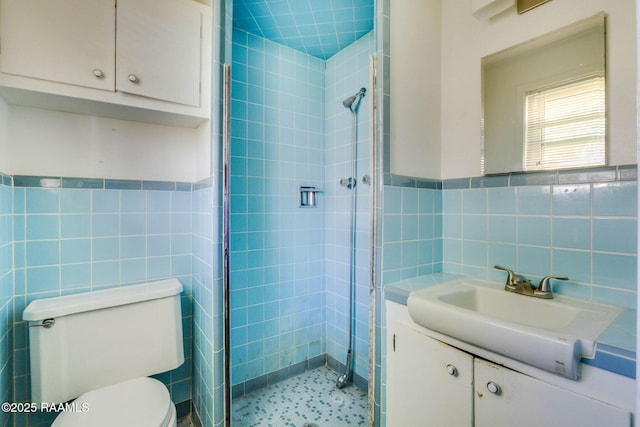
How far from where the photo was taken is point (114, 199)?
1436 millimetres

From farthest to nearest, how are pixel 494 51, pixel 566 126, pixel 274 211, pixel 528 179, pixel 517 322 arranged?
pixel 274 211 < pixel 494 51 < pixel 528 179 < pixel 566 126 < pixel 517 322

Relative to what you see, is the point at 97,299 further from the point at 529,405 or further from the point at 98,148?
the point at 529,405

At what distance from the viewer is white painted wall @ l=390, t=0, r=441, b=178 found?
4.25ft

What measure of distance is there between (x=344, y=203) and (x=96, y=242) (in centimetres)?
140

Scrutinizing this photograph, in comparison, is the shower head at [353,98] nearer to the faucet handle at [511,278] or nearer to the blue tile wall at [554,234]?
the blue tile wall at [554,234]

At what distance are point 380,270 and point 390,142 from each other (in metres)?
0.57

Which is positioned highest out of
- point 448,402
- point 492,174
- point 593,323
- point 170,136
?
point 170,136

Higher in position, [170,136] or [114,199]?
[170,136]

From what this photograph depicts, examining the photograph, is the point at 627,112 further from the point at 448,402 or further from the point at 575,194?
the point at 448,402

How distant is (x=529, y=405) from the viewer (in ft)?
2.59

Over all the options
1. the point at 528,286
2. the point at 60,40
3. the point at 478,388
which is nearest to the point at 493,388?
the point at 478,388

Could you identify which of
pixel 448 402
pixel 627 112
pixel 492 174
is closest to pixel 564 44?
pixel 627 112

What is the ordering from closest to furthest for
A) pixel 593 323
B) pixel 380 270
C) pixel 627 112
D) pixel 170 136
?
pixel 593 323 < pixel 627 112 < pixel 380 270 < pixel 170 136

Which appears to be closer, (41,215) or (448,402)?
(448,402)
